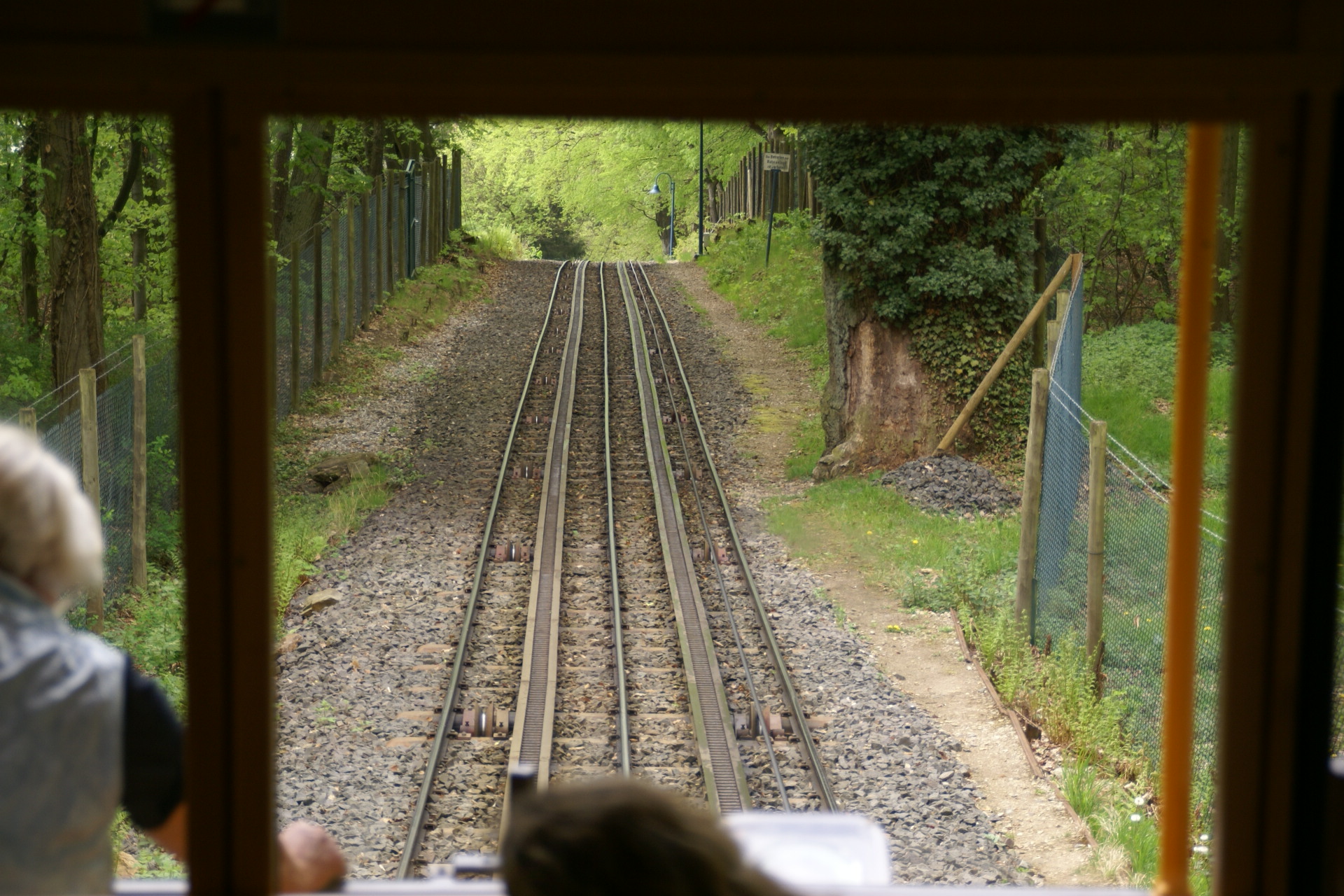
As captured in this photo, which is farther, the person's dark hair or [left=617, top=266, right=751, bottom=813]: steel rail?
[left=617, top=266, right=751, bottom=813]: steel rail

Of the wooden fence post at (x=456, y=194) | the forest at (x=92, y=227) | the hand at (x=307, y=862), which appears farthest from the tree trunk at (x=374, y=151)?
the hand at (x=307, y=862)

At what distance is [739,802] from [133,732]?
16.7 ft

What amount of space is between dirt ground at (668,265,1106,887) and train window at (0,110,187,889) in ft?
14.9

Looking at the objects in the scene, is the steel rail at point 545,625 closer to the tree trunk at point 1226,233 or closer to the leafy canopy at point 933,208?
the leafy canopy at point 933,208

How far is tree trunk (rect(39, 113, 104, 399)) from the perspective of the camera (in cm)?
1080

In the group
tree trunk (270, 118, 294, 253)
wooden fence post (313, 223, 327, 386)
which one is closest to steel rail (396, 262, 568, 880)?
wooden fence post (313, 223, 327, 386)

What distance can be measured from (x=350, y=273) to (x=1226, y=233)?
1558 centimetres

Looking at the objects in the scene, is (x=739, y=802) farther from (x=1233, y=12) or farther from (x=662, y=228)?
(x=662, y=228)

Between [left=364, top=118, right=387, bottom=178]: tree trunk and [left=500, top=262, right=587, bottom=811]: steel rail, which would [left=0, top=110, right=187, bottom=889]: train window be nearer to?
[left=500, top=262, right=587, bottom=811]: steel rail

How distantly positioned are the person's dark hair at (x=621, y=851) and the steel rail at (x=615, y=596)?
18.1 feet

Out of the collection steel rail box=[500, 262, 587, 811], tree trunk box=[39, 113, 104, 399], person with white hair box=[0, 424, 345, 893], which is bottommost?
steel rail box=[500, 262, 587, 811]

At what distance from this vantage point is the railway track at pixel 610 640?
7.12 meters

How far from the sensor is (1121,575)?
9180 mm

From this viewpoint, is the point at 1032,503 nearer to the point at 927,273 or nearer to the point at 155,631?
the point at 927,273
